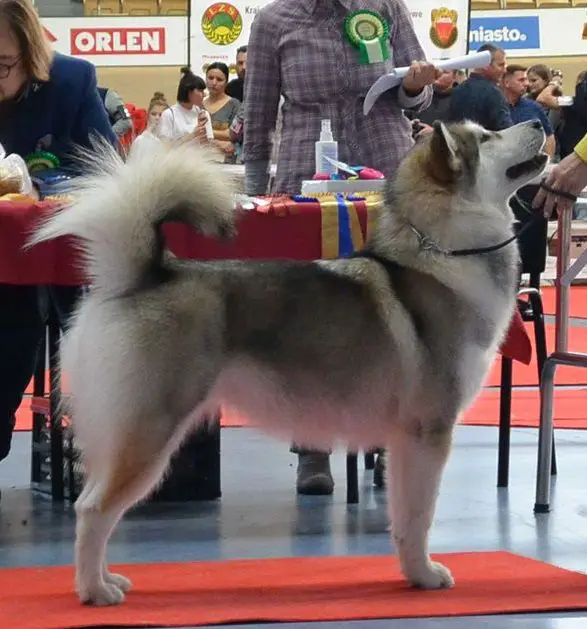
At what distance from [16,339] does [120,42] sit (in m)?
10.5

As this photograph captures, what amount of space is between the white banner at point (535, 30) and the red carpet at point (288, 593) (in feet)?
35.8

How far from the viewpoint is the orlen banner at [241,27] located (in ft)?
29.2

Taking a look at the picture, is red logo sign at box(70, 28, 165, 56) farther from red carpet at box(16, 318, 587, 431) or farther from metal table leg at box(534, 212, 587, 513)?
metal table leg at box(534, 212, 587, 513)

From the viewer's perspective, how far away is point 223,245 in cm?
317

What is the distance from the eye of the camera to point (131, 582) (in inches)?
105

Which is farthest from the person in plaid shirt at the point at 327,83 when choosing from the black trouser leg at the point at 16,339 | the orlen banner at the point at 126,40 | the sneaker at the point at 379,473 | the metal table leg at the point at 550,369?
the orlen banner at the point at 126,40

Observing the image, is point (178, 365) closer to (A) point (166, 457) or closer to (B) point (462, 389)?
(A) point (166, 457)

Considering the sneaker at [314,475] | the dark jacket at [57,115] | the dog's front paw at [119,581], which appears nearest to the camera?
the dog's front paw at [119,581]

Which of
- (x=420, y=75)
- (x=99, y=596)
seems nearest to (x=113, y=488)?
(x=99, y=596)

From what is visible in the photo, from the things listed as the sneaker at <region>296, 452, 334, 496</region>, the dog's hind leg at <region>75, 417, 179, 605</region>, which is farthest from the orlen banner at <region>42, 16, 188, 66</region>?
the dog's hind leg at <region>75, 417, 179, 605</region>

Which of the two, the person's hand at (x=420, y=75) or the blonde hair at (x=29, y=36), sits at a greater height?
the blonde hair at (x=29, y=36)

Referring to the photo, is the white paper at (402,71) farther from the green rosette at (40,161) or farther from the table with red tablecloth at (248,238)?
the green rosette at (40,161)

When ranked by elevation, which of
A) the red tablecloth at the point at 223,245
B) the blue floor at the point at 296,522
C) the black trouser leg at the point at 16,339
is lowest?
the blue floor at the point at 296,522

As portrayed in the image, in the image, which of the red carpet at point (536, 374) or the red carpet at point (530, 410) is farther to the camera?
the red carpet at point (536, 374)
